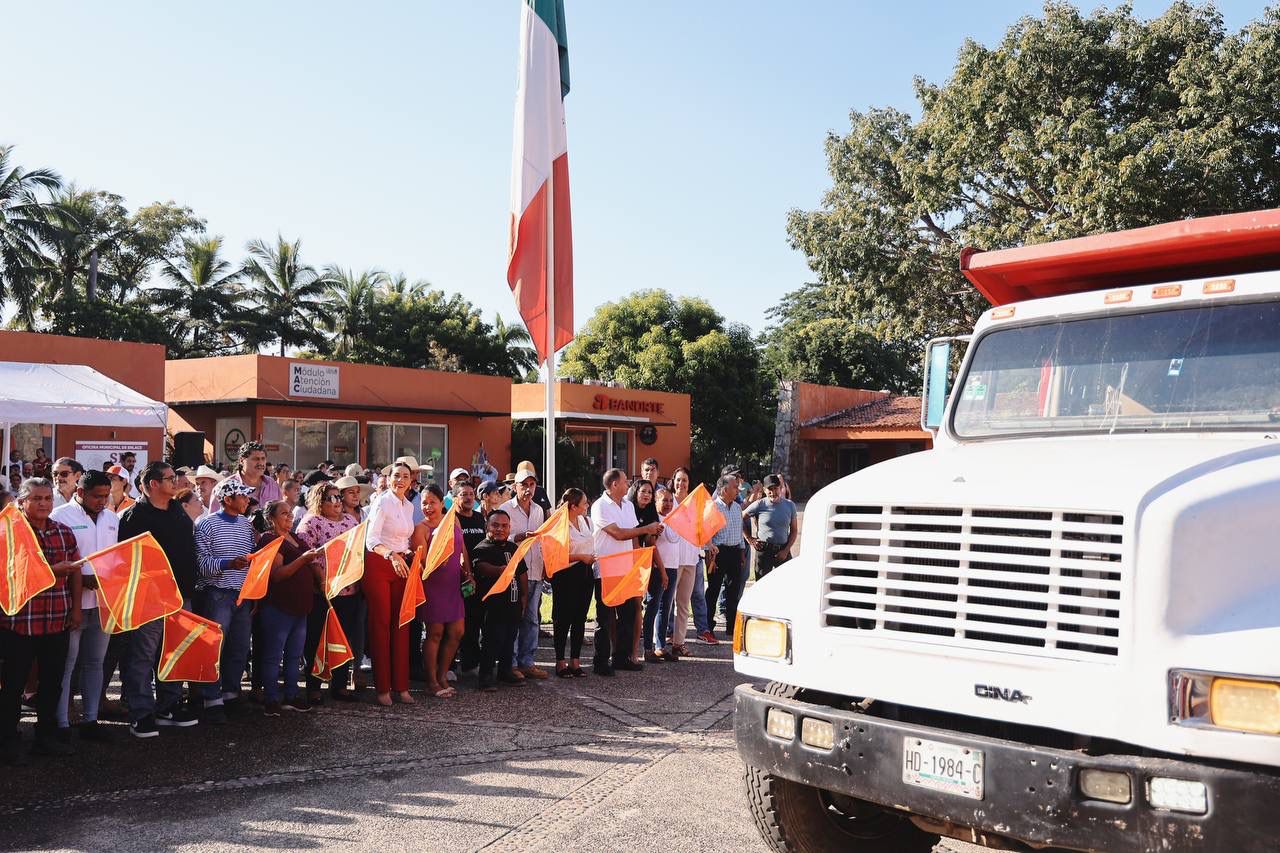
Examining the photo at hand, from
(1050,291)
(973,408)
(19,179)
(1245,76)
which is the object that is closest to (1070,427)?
(973,408)

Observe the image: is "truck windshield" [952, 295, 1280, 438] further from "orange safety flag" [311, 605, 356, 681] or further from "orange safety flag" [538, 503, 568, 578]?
"orange safety flag" [311, 605, 356, 681]

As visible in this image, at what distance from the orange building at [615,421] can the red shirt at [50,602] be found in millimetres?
26838

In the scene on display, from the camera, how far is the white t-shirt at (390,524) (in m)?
8.37

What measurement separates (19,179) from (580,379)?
20.6 m

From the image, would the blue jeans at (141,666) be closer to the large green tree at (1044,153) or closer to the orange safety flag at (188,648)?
the orange safety flag at (188,648)

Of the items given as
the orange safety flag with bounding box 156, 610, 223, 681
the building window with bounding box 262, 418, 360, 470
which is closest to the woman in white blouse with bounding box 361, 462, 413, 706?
the orange safety flag with bounding box 156, 610, 223, 681

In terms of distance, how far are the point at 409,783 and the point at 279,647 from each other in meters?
2.30

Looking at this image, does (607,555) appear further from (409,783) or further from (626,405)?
→ (626,405)

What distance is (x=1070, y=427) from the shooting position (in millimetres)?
5008

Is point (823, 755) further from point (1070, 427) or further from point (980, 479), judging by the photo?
point (1070, 427)

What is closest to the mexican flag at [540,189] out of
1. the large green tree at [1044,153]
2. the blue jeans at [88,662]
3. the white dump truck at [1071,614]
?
the blue jeans at [88,662]

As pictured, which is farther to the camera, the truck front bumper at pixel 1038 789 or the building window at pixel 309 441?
the building window at pixel 309 441

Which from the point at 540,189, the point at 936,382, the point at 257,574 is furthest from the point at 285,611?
the point at 540,189

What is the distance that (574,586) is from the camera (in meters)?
9.72
